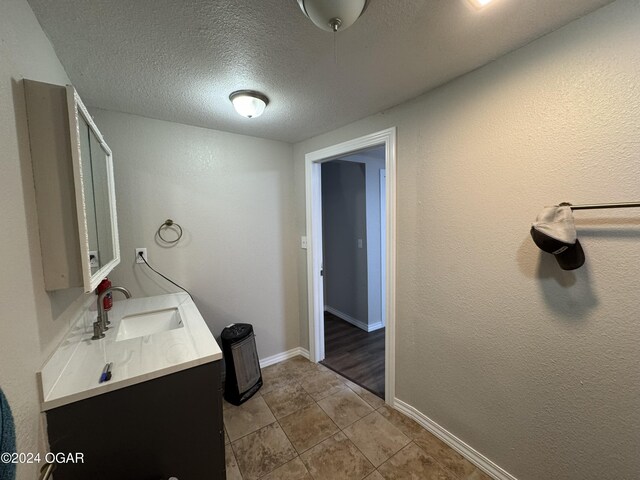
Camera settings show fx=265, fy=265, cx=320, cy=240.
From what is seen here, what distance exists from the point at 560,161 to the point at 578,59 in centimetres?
40

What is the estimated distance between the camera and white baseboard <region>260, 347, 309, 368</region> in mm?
2570

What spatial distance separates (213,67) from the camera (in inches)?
51.9

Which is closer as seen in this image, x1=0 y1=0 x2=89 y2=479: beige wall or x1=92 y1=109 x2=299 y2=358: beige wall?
x1=0 y1=0 x2=89 y2=479: beige wall

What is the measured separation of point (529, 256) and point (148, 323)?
2.18m

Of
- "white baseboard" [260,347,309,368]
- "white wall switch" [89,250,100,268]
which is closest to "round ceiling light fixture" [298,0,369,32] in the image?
"white wall switch" [89,250,100,268]

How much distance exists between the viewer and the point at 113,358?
44.8 inches

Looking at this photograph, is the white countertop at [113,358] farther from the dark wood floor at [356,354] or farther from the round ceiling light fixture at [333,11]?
the dark wood floor at [356,354]

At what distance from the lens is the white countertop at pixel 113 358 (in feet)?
3.03

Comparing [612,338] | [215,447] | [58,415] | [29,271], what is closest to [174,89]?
[29,271]

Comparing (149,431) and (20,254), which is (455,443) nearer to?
(149,431)

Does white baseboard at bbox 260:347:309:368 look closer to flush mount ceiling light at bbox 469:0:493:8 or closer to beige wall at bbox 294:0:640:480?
beige wall at bbox 294:0:640:480

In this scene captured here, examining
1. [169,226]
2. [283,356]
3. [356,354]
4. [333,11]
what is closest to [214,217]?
[169,226]

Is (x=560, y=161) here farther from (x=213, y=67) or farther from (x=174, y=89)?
(x=174, y=89)

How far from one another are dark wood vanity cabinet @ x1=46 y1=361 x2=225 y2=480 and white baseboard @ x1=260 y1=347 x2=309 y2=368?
1.37 meters
